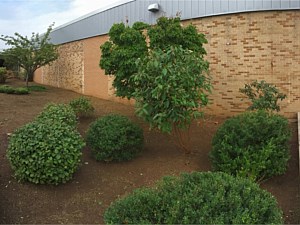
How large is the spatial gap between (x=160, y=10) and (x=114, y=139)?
5768 millimetres

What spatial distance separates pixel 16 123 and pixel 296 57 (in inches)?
279

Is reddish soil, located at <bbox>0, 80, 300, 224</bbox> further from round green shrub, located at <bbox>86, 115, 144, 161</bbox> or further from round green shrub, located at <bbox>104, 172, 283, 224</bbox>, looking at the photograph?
round green shrub, located at <bbox>104, 172, 283, 224</bbox>

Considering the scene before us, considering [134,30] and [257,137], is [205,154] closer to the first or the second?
[257,137]

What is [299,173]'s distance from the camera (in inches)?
232

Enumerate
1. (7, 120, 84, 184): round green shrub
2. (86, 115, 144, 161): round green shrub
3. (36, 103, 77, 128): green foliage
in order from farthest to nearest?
(36, 103, 77, 128): green foliage → (86, 115, 144, 161): round green shrub → (7, 120, 84, 184): round green shrub

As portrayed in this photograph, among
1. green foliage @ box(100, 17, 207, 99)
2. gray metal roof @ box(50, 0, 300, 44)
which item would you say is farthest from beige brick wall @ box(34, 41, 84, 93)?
green foliage @ box(100, 17, 207, 99)

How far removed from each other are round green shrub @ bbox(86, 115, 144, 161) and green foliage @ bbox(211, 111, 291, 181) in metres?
1.50

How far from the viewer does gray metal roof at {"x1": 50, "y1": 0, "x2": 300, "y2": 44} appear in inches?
351

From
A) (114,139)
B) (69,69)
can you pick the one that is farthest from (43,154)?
(69,69)

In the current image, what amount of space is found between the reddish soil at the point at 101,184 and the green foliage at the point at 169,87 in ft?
3.15

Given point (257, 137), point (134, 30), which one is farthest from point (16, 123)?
point (257, 137)

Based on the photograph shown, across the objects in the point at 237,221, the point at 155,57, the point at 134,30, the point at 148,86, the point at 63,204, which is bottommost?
the point at 63,204

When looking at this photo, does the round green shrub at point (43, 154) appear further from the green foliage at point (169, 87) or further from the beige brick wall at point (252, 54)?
the beige brick wall at point (252, 54)

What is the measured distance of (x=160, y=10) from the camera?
10.6m
